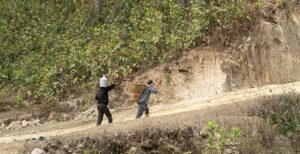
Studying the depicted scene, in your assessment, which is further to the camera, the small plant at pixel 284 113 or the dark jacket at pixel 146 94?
the dark jacket at pixel 146 94

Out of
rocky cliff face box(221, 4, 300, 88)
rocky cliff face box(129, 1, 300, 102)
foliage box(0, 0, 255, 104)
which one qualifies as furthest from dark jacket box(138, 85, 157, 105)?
foliage box(0, 0, 255, 104)

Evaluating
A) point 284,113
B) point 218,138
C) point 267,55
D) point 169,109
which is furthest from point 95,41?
point 218,138

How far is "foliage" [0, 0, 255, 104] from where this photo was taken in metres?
21.3

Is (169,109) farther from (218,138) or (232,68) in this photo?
(218,138)

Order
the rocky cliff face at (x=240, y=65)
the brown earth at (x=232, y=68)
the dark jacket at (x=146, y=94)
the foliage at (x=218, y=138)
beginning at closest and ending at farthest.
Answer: the foliage at (x=218, y=138) < the dark jacket at (x=146, y=94) < the brown earth at (x=232, y=68) < the rocky cliff face at (x=240, y=65)

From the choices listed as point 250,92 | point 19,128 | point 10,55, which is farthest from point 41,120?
point 250,92

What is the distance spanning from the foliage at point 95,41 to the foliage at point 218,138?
1004cm

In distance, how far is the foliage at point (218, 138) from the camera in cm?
1042

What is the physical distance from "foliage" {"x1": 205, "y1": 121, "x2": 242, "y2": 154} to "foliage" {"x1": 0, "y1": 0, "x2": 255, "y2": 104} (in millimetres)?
10041

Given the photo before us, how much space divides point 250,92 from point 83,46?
29.8ft

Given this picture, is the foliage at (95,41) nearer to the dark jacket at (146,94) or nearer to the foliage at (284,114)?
the dark jacket at (146,94)

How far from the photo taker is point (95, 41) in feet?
78.0

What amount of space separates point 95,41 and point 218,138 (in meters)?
13.8

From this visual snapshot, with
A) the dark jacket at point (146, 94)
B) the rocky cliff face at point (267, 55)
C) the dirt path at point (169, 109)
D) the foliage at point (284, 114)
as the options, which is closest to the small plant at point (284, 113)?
the foliage at point (284, 114)
